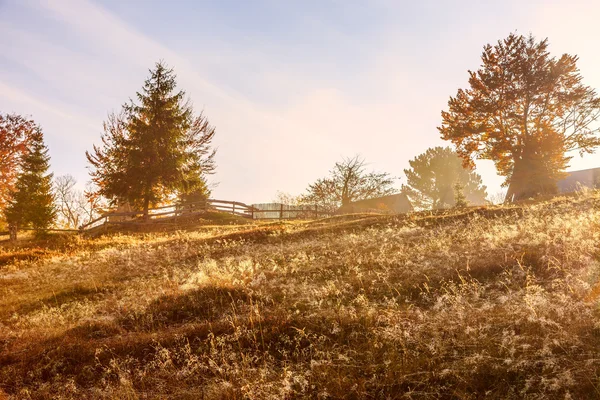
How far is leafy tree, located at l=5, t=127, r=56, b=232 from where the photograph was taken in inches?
1123

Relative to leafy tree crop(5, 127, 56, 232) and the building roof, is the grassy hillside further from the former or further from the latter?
the building roof

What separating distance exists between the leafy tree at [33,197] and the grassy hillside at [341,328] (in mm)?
22538

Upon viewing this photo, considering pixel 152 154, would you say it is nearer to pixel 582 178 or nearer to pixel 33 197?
pixel 33 197

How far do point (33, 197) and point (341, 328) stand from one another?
33.6 m

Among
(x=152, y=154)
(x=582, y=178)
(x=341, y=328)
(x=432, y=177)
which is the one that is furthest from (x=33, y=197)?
(x=582, y=178)

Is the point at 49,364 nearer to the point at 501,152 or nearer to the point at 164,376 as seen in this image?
the point at 164,376

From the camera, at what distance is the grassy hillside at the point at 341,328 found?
397 centimetres

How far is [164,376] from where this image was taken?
4734 mm

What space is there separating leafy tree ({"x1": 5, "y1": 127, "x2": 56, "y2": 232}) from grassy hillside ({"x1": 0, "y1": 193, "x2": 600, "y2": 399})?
73.9 feet

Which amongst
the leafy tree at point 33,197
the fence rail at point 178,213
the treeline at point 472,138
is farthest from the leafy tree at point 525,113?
the leafy tree at point 33,197

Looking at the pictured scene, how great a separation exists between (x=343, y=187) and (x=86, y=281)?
34959 millimetres

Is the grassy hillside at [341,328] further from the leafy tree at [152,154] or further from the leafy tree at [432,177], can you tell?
the leafy tree at [432,177]

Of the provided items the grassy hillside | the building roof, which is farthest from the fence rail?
the building roof

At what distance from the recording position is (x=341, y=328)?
5.35m
